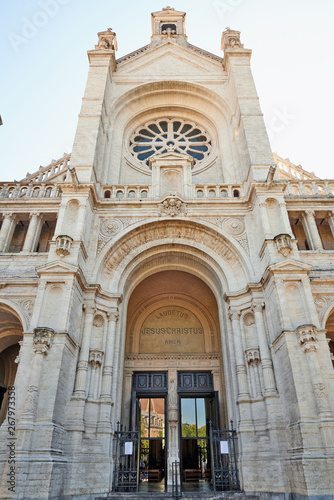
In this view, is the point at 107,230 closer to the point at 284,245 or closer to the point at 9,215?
the point at 9,215

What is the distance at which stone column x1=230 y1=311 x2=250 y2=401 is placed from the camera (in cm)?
1118

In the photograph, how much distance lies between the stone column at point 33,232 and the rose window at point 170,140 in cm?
647

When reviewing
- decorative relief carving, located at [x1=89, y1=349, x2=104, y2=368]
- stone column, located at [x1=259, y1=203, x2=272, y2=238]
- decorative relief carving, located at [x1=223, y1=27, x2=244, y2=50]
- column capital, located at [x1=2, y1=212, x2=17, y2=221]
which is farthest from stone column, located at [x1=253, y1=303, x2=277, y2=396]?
decorative relief carving, located at [x1=223, y1=27, x2=244, y2=50]

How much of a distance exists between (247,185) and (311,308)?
19.8 feet

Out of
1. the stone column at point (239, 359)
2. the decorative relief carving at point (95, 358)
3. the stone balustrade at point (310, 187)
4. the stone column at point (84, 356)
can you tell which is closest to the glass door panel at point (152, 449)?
the decorative relief carving at point (95, 358)

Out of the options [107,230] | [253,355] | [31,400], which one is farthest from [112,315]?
[253,355]

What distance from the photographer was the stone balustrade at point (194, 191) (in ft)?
49.0

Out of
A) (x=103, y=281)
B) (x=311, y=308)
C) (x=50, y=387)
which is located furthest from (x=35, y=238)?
(x=311, y=308)

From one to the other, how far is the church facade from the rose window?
0.35 ft

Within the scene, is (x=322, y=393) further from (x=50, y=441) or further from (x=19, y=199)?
(x=19, y=199)

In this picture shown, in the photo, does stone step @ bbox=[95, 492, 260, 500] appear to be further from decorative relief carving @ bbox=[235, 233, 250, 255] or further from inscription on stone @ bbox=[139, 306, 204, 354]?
decorative relief carving @ bbox=[235, 233, 250, 255]

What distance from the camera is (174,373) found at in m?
15.1

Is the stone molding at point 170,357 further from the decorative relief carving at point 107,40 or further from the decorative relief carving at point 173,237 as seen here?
the decorative relief carving at point 107,40

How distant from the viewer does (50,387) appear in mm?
9422
